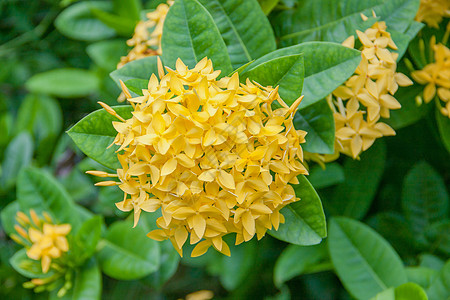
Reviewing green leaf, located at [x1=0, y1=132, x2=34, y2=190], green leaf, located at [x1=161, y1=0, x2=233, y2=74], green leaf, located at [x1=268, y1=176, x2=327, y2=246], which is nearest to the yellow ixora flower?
green leaf, located at [x1=268, y1=176, x2=327, y2=246]

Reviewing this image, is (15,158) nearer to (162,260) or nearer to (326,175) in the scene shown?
(162,260)

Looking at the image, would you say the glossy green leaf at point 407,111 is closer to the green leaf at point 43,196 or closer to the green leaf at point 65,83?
the green leaf at point 43,196

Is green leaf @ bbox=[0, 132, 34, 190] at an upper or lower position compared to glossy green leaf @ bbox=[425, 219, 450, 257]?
upper

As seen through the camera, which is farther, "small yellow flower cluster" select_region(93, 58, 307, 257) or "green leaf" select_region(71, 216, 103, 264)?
"green leaf" select_region(71, 216, 103, 264)

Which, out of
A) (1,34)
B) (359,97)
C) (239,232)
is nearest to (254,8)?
(359,97)

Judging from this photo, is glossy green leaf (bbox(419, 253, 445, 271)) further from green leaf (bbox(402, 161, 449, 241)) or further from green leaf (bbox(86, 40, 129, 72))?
green leaf (bbox(86, 40, 129, 72))

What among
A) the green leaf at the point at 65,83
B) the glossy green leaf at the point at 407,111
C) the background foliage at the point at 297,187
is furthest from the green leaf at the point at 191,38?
the green leaf at the point at 65,83

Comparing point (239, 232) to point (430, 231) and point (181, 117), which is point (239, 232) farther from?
point (430, 231)
